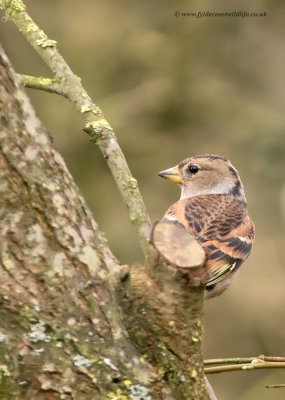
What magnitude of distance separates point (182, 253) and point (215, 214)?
2.70 metres

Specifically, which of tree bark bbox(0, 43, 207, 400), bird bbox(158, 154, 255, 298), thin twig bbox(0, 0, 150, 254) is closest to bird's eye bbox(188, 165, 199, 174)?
bird bbox(158, 154, 255, 298)

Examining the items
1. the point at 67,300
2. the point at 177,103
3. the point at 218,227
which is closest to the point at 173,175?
the point at 218,227

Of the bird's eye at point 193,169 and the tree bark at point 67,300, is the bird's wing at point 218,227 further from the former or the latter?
the tree bark at point 67,300

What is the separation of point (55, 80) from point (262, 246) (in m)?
3.95

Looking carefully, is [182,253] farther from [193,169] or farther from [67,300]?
[193,169]

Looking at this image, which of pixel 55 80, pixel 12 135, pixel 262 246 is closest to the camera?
pixel 12 135

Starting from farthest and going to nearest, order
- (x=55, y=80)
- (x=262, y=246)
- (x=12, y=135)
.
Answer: (x=262, y=246) → (x=55, y=80) → (x=12, y=135)

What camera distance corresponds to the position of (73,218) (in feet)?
7.86

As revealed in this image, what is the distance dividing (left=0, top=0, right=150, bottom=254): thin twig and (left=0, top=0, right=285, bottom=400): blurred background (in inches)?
135

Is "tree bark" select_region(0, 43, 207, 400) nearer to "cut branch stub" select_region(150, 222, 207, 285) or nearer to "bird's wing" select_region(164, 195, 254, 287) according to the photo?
"cut branch stub" select_region(150, 222, 207, 285)

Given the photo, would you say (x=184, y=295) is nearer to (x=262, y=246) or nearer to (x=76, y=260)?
(x=76, y=260)

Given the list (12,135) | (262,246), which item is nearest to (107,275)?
(12,135)

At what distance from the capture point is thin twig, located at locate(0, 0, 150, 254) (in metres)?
3.61

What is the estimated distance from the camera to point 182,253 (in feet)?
7.64
